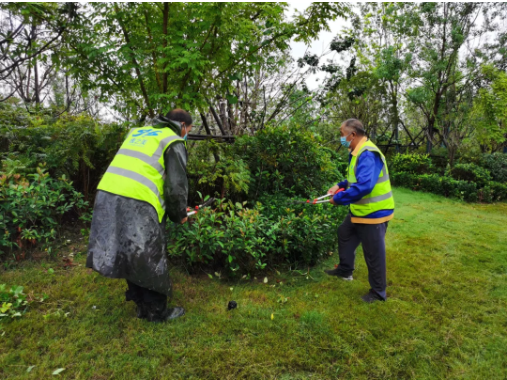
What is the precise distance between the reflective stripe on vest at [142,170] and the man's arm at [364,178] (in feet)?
5.70

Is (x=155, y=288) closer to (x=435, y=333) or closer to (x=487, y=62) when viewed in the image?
(x=435, y=333)

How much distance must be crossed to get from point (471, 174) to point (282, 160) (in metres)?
7.99

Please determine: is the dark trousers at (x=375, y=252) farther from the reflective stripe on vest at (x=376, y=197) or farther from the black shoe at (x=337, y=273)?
the black shoe at (x=337, y=273)

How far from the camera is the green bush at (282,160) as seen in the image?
4.77 m

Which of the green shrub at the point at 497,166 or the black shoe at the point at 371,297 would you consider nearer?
the black shoe at the point at 371,297

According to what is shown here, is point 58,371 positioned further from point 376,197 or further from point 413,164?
point 413,164

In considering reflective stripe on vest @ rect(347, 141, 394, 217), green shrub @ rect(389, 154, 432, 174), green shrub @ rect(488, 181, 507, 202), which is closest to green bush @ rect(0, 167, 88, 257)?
reflective stripe on vest @ rect(347, 141, 394, 217)

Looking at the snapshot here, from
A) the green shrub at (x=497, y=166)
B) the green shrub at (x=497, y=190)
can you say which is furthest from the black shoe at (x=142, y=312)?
the green shrub at (x=497, y=166)

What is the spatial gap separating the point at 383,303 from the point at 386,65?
11541 millimetres

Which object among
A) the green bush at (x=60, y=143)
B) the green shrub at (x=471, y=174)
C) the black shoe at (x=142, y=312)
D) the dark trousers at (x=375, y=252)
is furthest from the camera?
the green shrub at (x=471, y=174)

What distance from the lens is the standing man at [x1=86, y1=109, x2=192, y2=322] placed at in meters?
2.35

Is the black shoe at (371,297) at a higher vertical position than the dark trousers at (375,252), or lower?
lower

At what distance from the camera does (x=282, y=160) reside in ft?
15.9

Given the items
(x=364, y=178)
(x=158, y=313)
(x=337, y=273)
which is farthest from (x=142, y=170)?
(x=337, y=273)
